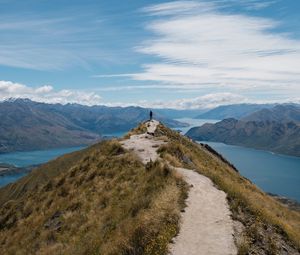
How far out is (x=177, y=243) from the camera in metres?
18.2

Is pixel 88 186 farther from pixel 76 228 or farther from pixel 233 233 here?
pixel 233 233

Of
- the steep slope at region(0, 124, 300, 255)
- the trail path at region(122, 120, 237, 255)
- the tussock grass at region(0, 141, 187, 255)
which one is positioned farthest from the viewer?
the tussock grass at region(0, 141, 187, 255)

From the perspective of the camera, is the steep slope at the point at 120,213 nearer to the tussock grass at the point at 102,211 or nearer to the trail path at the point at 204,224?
the tussock grass at the point at 102,211

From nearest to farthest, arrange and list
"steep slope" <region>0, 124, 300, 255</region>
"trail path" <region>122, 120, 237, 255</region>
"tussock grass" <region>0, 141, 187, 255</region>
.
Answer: "trail path" <region>122, 120, 237, 255</region> → "steep slope" <region>0, 124, 300, 255</region> → "tussock grass" <region>0, 141, 187, 255</region>

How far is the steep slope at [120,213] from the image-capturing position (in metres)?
19.3

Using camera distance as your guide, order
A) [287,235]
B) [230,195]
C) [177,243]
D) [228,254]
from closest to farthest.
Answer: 1. [228,254]
2. [177,243]
3. [287,235]
4. [230,195]

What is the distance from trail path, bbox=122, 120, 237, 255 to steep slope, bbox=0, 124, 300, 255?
510 mm

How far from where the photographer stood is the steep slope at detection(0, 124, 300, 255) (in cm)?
1933

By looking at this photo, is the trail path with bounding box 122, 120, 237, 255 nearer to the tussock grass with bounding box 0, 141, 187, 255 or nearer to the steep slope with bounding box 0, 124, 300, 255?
the steep slope with bounding box 0, 124, 300, 255

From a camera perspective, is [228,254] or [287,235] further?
[287,235]

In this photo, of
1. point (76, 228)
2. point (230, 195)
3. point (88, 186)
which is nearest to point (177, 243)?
point (230, 195)

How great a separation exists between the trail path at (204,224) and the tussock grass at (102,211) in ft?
2.18

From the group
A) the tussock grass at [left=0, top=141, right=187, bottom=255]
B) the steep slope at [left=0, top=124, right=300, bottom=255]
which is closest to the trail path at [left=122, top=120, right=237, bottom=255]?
the steep slope at [left=0, top=124, right=300, bottom=255]

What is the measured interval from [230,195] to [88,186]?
51.5 ft
